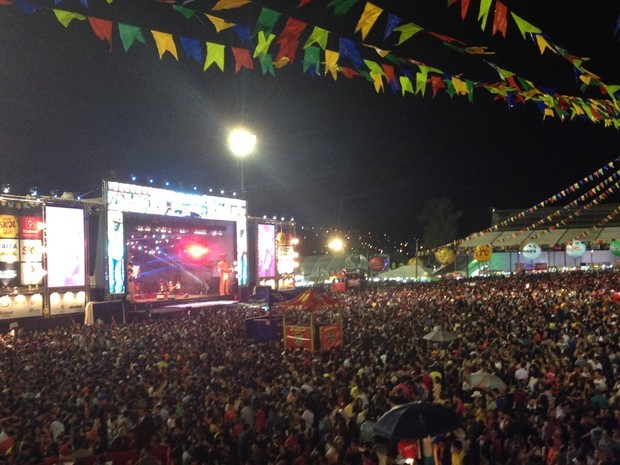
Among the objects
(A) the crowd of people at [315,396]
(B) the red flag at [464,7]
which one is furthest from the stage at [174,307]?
(B) the red flag at [464,7]

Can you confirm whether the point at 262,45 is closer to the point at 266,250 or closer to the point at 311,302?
the point at 311,302

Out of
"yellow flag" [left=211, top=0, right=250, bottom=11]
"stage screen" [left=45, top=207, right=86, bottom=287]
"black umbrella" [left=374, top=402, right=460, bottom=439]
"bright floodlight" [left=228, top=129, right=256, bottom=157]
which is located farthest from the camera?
"bright floodlight" [left=228, top=129, right=256, bottom=157]

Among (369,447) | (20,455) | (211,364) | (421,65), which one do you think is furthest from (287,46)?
(211,364)

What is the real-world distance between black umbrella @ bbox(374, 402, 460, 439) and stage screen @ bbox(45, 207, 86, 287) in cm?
1978

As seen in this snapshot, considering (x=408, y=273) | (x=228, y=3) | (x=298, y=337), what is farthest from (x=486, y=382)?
(x=408, y=273)

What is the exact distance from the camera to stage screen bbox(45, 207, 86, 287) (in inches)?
854

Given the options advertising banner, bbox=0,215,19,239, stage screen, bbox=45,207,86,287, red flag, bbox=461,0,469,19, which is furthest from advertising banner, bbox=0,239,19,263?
red flag, bbox=461,0,469,19

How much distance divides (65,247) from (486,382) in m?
19.3

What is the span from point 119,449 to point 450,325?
10244 millimetres

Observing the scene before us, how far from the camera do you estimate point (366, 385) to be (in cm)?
817

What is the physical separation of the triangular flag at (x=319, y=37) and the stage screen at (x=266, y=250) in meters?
27.3

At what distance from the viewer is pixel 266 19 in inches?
216

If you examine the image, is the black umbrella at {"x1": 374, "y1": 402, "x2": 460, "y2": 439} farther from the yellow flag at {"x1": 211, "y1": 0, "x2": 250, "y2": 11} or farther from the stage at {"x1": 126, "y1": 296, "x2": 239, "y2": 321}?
the stage at {"x1": 126, "y1": 296, "x2": 239, "y2": 321}

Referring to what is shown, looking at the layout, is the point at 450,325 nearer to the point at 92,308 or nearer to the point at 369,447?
the point at 369,447
